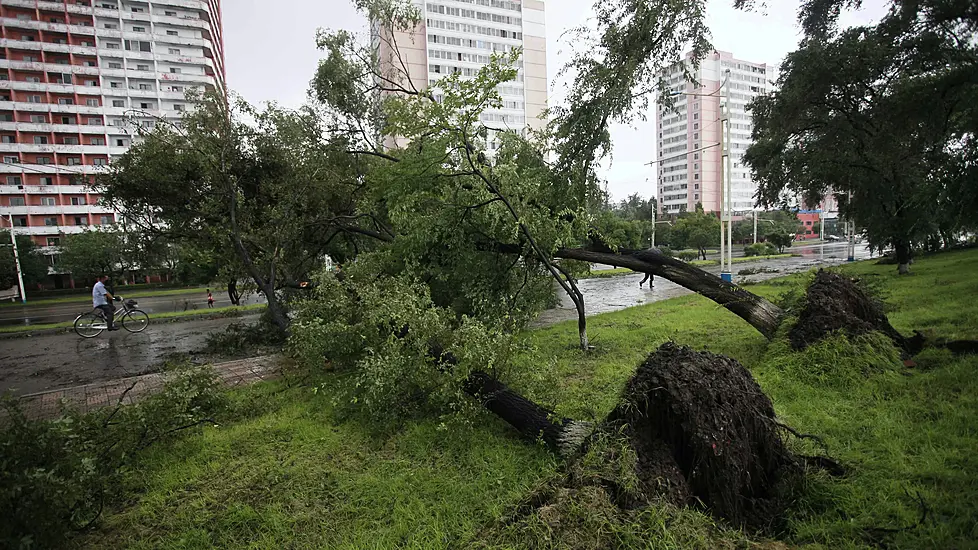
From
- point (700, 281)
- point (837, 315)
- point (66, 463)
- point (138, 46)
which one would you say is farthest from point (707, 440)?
point (138, 46)

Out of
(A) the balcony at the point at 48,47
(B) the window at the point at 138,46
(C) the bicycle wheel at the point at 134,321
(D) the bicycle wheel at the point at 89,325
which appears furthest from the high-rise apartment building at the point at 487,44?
(D) the bicycle wheel at the point at 89,325

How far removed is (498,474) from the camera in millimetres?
3561

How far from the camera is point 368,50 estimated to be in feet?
34.9

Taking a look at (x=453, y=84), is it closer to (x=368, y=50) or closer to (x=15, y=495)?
(x=15, y=495)

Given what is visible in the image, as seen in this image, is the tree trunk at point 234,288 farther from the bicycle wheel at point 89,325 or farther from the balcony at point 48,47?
the balcony at point 48,47

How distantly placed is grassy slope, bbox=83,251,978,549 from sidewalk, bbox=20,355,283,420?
1.38 meters

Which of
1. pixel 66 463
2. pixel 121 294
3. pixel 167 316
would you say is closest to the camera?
pixel 66 463

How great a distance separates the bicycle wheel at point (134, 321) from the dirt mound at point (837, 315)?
15.5 metres

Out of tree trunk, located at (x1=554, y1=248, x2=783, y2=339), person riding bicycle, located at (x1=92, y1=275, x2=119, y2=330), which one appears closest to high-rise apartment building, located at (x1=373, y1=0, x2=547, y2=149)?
person riding bicycle, located at (x1=92, y1=275, x2=119, y2=330)

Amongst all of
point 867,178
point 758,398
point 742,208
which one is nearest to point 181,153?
point 758,398

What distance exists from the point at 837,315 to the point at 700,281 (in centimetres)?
180

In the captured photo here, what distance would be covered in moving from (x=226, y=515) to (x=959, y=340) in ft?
25.0

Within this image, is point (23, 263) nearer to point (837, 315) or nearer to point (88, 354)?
point (88, 354)

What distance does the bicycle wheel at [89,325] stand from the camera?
1189 centimetres
